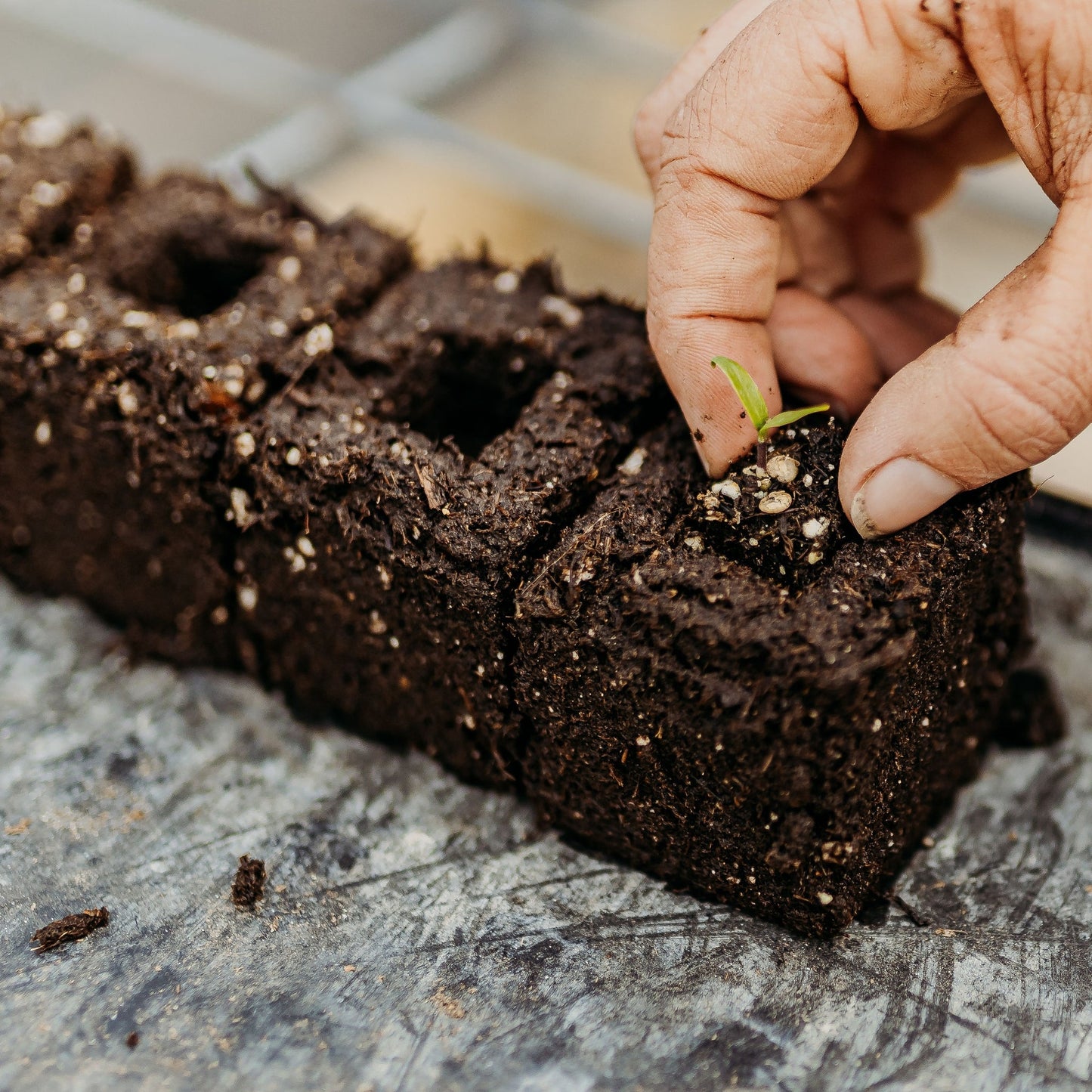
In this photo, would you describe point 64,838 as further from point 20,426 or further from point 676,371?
point 676,371

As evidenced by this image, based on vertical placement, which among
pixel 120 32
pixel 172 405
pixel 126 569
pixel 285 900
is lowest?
pixel 285 900

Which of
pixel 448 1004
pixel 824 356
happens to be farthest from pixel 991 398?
pixel 448 1004

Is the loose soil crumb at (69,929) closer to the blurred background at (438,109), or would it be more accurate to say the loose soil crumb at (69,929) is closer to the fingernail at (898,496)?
the fingernail at (898,496)

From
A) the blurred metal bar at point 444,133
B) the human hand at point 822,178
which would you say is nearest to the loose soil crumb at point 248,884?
the human hand at point 822,178

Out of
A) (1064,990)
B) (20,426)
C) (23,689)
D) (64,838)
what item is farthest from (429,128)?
(1064,990)

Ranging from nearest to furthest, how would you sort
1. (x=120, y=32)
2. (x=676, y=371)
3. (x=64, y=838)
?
(x=676, y=371) → (x=64, y=838) → (x=120, y=32)

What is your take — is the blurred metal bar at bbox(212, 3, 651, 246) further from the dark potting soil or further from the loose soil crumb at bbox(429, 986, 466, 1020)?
the loose soil crumb at bbox(429, 986, 466, 1020)

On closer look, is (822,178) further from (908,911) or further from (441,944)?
→ (441,944)
